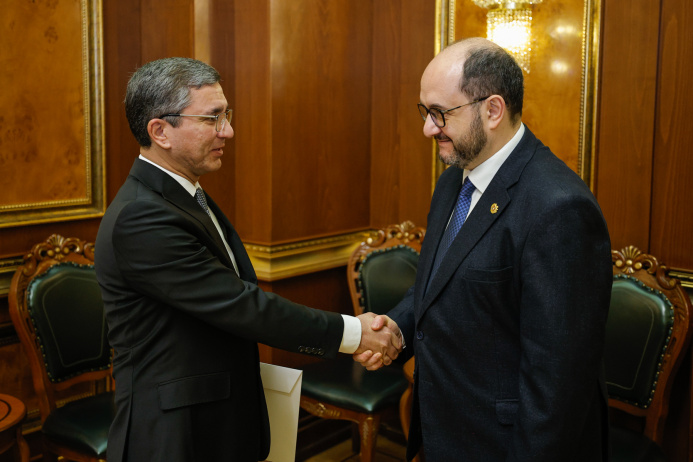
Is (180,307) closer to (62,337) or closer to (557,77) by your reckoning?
(62,337)

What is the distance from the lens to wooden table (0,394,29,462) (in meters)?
2.42

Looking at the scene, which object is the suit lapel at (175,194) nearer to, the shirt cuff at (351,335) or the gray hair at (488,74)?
the shirt cuff at (351,335)

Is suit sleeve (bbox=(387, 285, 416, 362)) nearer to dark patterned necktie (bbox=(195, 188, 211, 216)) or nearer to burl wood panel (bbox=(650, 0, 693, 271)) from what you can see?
dark patterned necktie (bbox=(195, 188, 211, 216))

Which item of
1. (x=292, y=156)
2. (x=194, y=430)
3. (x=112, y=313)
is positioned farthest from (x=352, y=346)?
(x=292, y=156)

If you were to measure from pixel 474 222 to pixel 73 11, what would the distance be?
249cm

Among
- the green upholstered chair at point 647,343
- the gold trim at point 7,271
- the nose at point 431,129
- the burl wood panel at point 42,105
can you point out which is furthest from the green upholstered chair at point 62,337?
the green upholstered chair at point 647,343

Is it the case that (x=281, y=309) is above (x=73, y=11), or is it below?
below

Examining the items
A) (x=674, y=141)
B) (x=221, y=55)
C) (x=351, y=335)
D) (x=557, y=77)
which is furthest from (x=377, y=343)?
(x=221, y=55)

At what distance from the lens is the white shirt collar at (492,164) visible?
5.85 ft

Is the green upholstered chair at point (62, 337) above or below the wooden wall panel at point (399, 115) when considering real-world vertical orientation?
below

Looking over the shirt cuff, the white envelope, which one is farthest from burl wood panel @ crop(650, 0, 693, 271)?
the white envelope

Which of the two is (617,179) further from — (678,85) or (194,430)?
(194,430)

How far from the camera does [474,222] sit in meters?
1.70

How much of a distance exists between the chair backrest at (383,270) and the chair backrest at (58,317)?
1.23 metres
